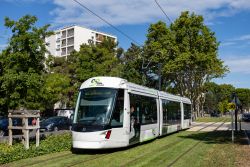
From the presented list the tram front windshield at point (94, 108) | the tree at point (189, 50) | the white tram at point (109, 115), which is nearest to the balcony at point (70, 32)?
the tree at point (189, 50)

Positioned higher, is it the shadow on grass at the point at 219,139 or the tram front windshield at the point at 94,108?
the tram front windshield at the point at 94,108

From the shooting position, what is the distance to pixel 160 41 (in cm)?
6106

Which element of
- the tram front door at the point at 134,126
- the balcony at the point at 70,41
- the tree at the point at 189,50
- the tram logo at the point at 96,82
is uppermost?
the balcony at the point at 70,41

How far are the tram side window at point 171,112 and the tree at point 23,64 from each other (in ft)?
→ 28.1

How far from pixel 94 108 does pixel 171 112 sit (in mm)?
12353

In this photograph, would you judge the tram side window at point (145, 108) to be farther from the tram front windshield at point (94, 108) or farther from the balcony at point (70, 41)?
the balcony at point (70, 41)

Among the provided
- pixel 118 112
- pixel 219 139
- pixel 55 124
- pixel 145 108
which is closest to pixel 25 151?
pixel 118 112

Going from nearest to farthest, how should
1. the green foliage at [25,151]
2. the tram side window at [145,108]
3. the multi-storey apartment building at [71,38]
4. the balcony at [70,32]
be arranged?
the green foliage at [25,151]
the tram side window at [145,108]
the multi-storey apartment building at [71,38]
the balcony at [70,32]

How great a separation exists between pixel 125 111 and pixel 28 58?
5837 millimetres

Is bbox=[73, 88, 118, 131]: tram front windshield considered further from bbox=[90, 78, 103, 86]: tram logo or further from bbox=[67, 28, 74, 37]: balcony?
bbox=[67, 28, 74, 37]: balcony

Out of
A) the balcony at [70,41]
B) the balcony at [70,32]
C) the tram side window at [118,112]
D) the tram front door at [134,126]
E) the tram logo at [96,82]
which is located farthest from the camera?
the balcony at [70,32]

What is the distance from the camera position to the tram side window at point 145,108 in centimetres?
1974

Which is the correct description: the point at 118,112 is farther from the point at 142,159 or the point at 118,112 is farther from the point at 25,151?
the point at 25,151

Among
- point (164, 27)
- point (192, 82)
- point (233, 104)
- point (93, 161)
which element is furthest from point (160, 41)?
point (93, 161)
